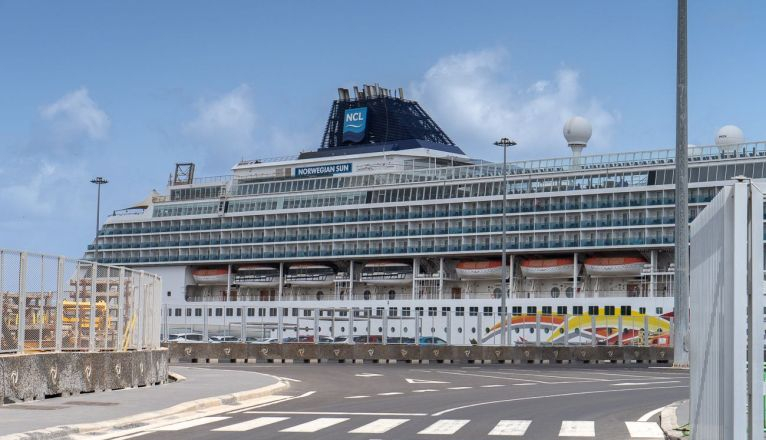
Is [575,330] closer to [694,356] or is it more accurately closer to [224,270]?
[224,270]

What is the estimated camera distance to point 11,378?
66.8 feet

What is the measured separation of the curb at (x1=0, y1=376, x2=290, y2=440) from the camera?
51.1ft

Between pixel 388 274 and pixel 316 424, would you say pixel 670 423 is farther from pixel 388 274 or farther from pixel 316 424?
pixel 388 274

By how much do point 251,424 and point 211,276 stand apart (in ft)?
339

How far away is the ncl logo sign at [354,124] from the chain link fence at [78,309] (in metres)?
87.5

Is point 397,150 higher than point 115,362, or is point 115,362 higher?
point 397,150

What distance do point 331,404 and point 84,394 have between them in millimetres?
4921

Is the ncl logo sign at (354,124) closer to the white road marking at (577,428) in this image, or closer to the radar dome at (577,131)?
the radar dome at (577,131)

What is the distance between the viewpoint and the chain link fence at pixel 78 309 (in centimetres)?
2067

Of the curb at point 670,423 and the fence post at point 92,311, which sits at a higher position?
the fence post at point 92,311

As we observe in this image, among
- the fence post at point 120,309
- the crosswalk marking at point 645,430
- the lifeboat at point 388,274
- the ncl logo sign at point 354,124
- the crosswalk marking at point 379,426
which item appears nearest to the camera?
the crosswalk marking at point 645,430

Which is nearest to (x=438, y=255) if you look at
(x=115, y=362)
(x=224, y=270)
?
(x=224, y=270)

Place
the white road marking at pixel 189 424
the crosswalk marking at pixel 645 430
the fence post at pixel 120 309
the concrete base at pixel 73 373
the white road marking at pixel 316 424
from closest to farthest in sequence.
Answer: the crosswalk marking at pixel 645 430, the white road marking at pixel 316 424, the white road marking at pixel 189 424, the concrete base at pixel 73 373, the fence post at pixel 120 309

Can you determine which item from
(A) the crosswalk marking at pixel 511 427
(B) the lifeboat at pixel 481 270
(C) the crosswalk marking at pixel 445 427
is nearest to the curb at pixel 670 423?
(A) the crosswalk marking at pixel 511 427
